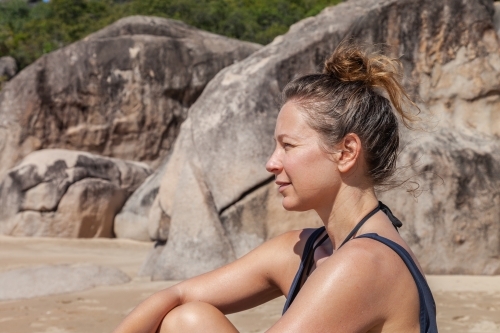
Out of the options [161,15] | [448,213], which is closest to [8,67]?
[161,15]

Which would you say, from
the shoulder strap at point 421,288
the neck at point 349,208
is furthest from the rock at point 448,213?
the shoulder strap at point 421,288

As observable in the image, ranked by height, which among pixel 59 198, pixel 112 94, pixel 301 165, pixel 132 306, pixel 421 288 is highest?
pixel 301 165

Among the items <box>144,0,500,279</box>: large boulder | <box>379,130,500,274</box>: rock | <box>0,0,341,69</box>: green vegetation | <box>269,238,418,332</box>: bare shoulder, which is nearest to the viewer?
<box>269,238,418,332</box>: bare shoulder

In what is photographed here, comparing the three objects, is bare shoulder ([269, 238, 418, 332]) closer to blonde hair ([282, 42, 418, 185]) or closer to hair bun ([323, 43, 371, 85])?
blonde hair ([282, 42, 418, 185])

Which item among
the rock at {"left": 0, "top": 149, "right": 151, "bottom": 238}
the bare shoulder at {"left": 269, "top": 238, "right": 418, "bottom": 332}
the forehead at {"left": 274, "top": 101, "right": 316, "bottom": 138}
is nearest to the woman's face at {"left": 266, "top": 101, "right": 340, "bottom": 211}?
the forehead at {"left": 274, "top": 101, "right": 316, "bottom": 138}

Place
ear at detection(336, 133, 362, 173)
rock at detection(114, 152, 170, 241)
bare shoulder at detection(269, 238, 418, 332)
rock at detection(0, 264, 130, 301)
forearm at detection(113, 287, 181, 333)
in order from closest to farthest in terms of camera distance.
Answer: bare shoulder at detection(269, 238, 418, 332) → ear at detection(336, 133, 362, 173) → forearm at detection(113, 287, 181, 333) → rock at detection(0, 264, 130, 301) → rock at detection(114, 152, 170, 241)

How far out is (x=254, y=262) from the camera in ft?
6.81

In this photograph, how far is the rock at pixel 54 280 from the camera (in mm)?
4957

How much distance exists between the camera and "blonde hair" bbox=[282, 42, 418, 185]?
5.57ft

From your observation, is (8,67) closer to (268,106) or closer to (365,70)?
(268,106)

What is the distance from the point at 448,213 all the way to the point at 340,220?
13.0 feet

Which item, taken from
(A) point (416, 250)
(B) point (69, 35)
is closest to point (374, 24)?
(A) point (416, 250)

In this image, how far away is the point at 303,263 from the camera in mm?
1899

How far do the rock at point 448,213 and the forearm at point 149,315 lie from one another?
3.66 meters
